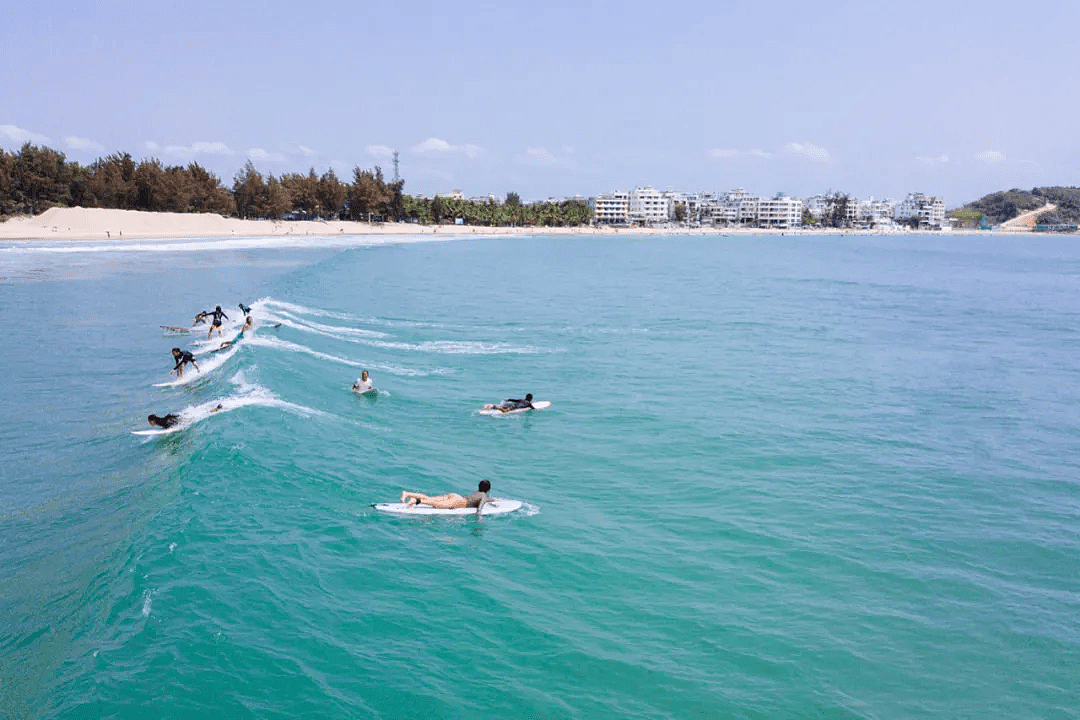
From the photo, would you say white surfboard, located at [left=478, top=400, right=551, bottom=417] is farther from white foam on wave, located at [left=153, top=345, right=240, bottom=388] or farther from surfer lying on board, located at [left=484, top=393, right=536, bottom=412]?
white foam on wave, located at [left=153, top=345, right=240, bottom=388]

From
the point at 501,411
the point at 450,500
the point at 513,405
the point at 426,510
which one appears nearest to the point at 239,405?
the point at 501,411

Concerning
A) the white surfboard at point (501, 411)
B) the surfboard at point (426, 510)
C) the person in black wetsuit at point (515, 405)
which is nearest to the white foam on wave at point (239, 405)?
the white surfboard at point (501, 411)

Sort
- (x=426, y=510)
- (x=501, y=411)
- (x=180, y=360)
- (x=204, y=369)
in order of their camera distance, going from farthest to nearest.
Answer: (x=204, y=369)
(x=180, y=360)
(x=501, y=411)
(x=426, y=510)

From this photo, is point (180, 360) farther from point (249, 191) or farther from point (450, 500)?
point (249, 191)

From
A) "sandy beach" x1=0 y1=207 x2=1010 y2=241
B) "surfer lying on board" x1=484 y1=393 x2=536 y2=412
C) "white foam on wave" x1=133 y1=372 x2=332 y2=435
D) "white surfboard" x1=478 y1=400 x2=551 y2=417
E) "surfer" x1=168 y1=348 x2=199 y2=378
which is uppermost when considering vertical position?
"sandy beach" x1=0 y1=207 x2=1010 y2=241

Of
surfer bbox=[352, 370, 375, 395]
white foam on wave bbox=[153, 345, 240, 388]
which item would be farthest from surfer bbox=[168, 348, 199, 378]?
surfer bbox=[352, 370, 375, 395]

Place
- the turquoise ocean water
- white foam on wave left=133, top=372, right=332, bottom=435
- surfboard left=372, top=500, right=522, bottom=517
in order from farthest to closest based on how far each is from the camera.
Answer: white foam on wave left=133, top=372, right=332, bottom=435, surfboard left=372, top=500, right=522, bottom=517, the turquoise ocean water
